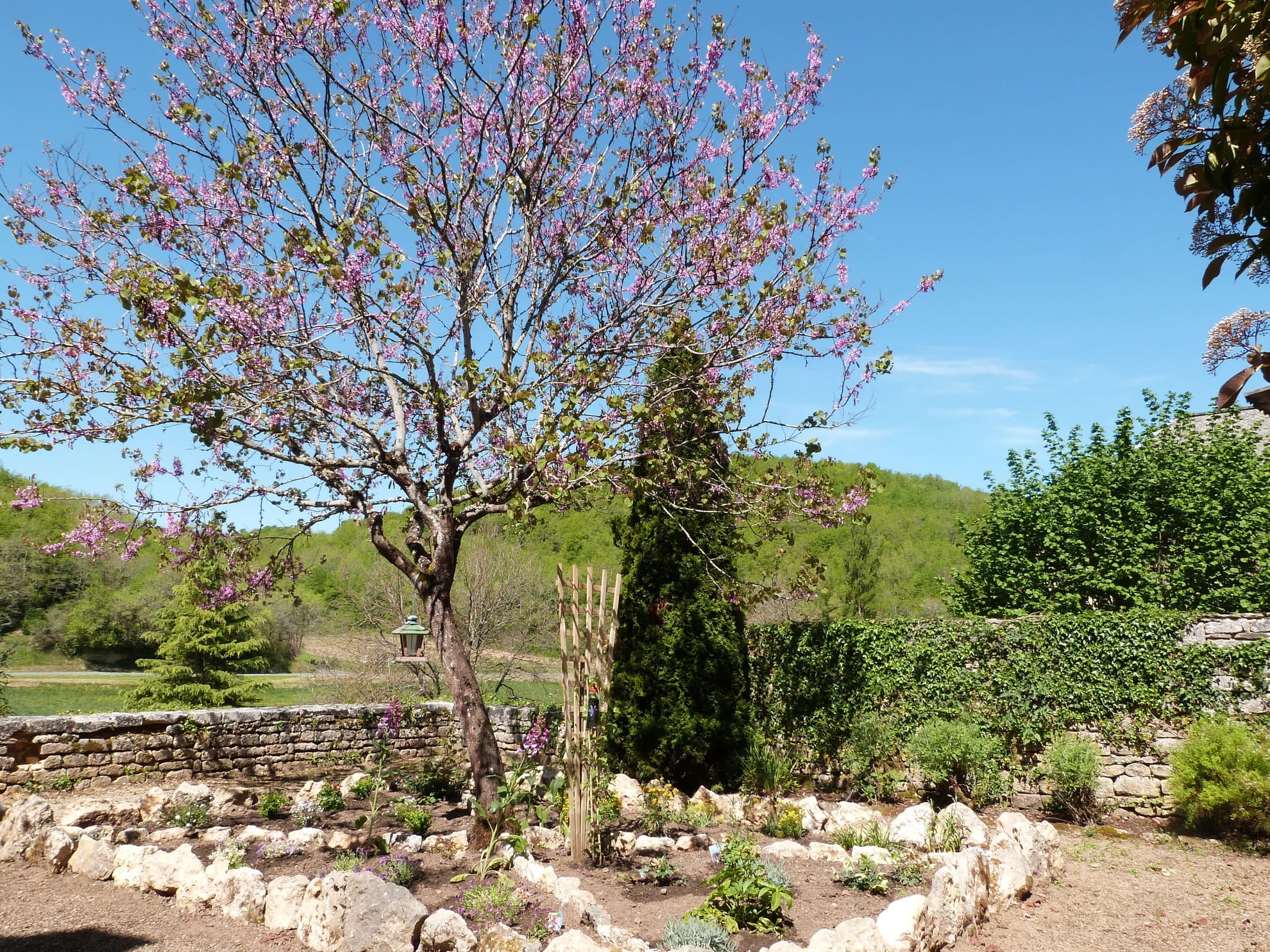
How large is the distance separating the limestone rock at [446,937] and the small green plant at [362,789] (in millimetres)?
3574

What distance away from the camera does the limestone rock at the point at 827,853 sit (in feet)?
17.1

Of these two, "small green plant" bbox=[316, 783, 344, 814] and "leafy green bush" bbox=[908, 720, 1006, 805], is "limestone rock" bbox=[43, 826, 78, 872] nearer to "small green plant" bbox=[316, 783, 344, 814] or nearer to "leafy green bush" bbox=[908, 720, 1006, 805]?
"small green plant" bbox=[316, 783, 344, 814]

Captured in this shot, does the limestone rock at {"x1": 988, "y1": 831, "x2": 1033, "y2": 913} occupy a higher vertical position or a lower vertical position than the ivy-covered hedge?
lower

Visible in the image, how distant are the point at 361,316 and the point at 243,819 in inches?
166

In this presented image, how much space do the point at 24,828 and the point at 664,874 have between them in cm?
443

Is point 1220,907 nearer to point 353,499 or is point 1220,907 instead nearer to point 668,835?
point 668,835

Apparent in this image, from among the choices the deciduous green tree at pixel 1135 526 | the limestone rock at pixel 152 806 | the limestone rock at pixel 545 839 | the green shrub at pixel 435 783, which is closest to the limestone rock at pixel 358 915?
the limestone rock at pixel 545 839

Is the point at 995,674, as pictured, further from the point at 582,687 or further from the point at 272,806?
the point at 272,806

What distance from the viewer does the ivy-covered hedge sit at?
7320mm

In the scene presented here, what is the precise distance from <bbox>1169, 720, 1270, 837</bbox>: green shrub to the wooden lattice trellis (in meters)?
5.16

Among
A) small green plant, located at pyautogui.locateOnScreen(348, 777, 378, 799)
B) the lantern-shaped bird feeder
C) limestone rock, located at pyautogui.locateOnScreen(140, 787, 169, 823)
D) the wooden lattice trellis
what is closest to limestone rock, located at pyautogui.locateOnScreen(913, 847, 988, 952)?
the wooden lattice trellis

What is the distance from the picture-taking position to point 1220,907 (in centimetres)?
485

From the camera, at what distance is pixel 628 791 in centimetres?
704

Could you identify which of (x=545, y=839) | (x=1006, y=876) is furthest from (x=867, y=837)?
(x=545, y=839)
